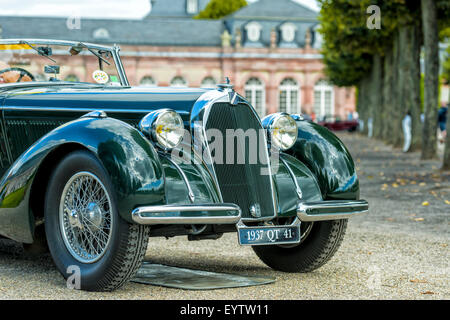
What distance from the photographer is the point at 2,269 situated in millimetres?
6566

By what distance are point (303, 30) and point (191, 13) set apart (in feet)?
90.0

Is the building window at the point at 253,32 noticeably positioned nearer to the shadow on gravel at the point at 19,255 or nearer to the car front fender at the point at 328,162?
the shadow on gravel at the point at 19,255

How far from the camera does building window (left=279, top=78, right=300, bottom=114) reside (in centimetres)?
7738

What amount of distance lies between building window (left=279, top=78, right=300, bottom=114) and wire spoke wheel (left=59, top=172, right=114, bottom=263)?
71.9 m

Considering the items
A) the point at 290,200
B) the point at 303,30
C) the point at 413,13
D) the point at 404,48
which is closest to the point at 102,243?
the point at 290,200

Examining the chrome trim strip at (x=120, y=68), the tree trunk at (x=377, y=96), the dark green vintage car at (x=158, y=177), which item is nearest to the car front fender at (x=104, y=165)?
the dark green vintage car at (x=158, y=177)

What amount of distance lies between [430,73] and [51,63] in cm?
1549

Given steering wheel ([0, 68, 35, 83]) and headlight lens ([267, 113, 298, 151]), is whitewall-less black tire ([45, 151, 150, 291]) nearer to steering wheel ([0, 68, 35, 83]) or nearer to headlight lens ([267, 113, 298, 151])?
headlight lens ([267, 113, 298, 151])

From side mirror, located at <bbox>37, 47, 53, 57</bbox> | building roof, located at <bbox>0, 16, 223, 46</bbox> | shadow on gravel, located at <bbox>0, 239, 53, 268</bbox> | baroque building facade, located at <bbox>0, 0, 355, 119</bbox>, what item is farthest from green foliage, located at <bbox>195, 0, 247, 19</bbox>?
shadow on gravel, located at <bbox>0, 239, 53, 268</bbox>

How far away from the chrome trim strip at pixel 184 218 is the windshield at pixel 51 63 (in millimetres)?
2686

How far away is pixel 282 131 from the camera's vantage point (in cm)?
641

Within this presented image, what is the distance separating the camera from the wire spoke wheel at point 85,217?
551 cm

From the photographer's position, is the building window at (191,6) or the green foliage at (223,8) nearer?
the green foliage at (223,8)

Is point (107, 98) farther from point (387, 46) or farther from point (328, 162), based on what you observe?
point (387, 46)
